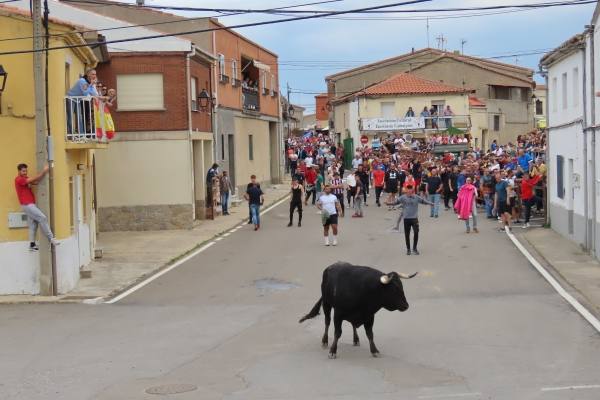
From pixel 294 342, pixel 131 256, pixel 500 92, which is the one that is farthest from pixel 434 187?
pixel 500 92

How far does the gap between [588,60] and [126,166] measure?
49.3ft

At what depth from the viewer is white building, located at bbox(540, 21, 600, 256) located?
22109 mm

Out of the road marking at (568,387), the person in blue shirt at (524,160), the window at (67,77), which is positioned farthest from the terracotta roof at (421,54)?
the road marking at (568,387)

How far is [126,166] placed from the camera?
31.1m

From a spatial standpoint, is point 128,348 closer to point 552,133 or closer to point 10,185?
point 10,185

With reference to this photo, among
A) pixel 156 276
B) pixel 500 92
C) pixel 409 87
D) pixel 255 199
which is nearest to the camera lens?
pixel 156 276

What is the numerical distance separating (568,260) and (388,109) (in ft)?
135

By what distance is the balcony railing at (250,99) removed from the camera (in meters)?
44.5

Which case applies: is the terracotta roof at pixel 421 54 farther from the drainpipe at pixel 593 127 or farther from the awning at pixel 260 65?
the drainpipe at pixel 593 127

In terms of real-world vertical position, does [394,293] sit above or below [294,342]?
above

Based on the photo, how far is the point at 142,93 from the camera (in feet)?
101

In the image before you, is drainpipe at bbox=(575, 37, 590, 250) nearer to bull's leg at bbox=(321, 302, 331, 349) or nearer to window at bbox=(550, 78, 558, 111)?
window at bbox=(550, 78, 558, 111)

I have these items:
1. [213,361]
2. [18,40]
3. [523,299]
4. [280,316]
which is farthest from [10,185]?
[523,299]

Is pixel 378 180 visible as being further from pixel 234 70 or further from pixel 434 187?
pixel 234 70
